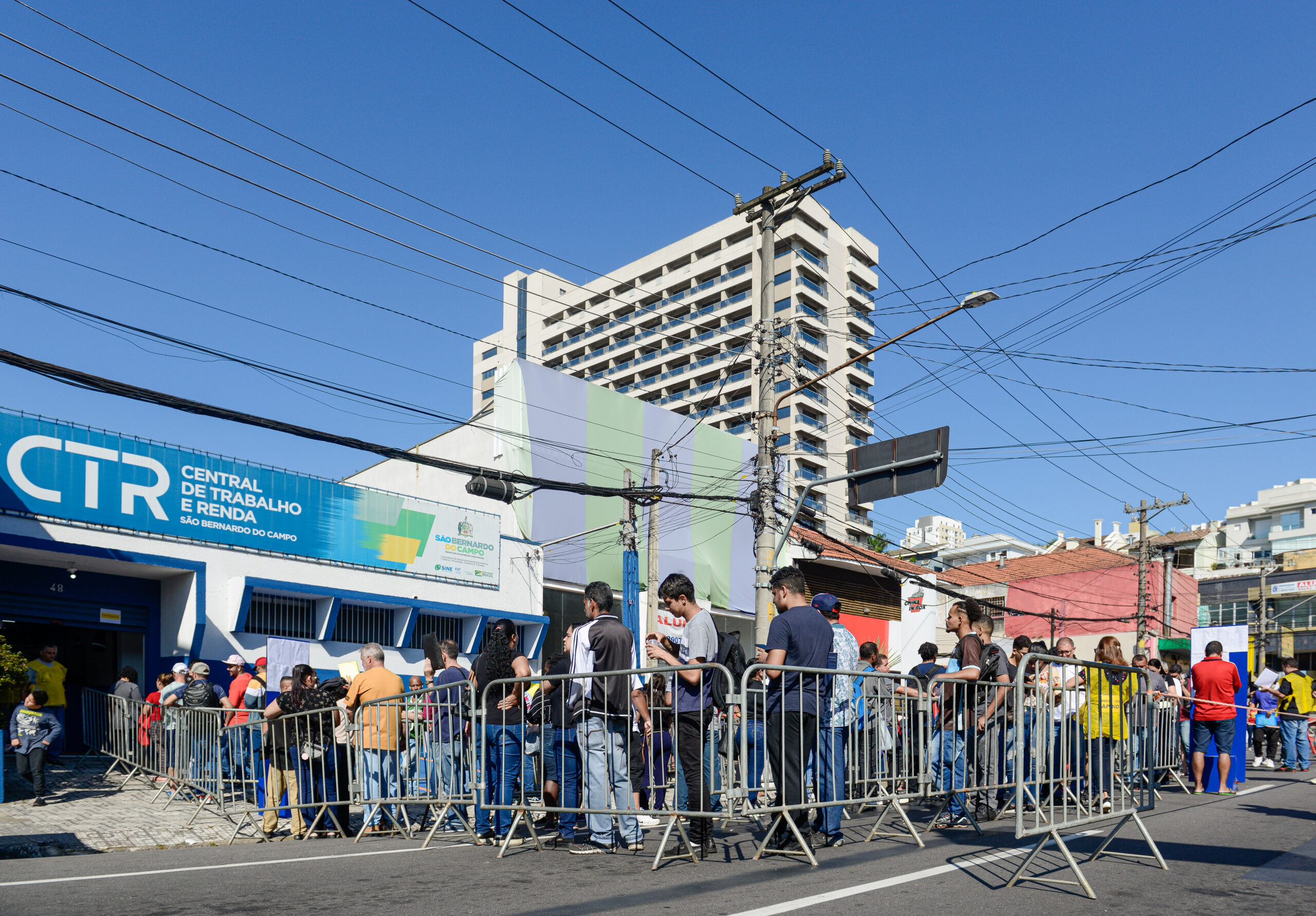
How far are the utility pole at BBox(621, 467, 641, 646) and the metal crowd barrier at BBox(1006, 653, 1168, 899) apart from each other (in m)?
16.5

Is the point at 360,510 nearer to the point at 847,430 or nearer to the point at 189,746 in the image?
the point at 189,746

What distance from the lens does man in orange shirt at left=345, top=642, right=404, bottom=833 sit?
8844mm

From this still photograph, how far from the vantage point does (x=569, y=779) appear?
759 cm

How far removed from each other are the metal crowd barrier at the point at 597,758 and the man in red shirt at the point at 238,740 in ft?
12.0

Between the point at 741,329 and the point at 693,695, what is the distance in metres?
66.2

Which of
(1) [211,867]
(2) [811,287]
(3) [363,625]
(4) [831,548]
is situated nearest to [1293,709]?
(1) [211,867]

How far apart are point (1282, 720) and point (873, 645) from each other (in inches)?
391

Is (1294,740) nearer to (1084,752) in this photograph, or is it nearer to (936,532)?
(1084,752)

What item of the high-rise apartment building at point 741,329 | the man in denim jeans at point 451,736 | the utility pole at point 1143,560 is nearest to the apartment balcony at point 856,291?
the high-rise apartment building at point 741,329

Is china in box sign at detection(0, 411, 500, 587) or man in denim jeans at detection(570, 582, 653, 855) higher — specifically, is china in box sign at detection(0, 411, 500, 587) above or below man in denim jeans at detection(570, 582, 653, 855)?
above

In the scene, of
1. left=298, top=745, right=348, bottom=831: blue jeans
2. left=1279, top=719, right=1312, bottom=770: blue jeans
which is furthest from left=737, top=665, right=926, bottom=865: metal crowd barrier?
left=1279, top=719, right=1312, bottom=770: blue jeans

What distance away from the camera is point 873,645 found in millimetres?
10242

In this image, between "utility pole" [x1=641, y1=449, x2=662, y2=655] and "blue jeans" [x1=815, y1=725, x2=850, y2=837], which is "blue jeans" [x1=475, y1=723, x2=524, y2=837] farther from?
"utility pole" [x1=641, y1=449, x2=662, y2=655]

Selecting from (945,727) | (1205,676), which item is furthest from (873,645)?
(1205,676)
